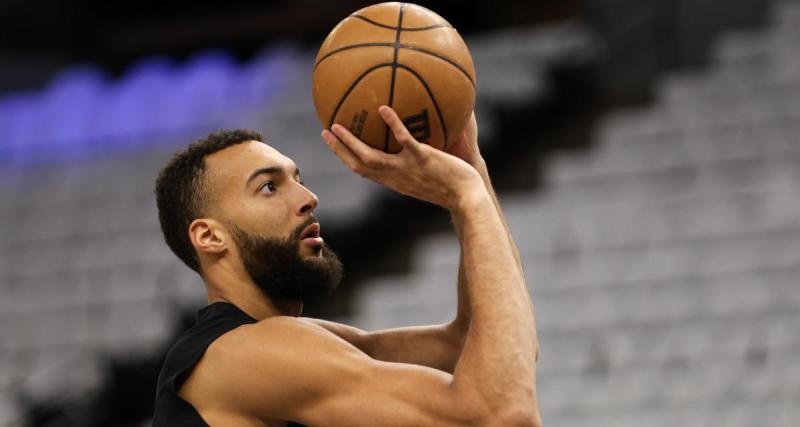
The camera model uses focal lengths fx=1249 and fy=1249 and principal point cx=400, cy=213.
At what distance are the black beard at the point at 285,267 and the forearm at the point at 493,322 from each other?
→ 1.21 ft

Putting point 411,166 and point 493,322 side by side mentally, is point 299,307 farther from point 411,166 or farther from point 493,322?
point 493,322

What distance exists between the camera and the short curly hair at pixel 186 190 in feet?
9.94

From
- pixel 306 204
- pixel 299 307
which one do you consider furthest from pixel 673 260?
pixel 306 204

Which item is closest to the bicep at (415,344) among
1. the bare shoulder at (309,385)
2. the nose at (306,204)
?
the nose at (306,204)

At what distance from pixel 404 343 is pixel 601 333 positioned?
11.7 feet

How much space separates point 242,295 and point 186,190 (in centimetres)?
29

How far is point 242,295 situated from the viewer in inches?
118

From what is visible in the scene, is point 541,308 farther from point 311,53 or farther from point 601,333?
point 311,53

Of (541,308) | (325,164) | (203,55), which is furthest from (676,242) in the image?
(203,55)

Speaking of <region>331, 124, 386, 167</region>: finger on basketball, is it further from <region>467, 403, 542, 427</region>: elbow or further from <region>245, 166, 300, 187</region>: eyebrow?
<region>467, 403, 542, 427</region>: elbow

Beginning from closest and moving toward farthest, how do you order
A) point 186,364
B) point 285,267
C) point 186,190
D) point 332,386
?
point 332,386
point 186,364
point 285,267
point 186,190

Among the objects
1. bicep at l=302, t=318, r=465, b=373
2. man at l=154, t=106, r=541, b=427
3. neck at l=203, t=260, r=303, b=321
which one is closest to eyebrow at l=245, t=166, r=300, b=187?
man at l=154, t=106, r=541, b=427

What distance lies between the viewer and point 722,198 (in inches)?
288

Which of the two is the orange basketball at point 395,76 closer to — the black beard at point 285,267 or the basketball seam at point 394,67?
the basketball seam at point 394,67
